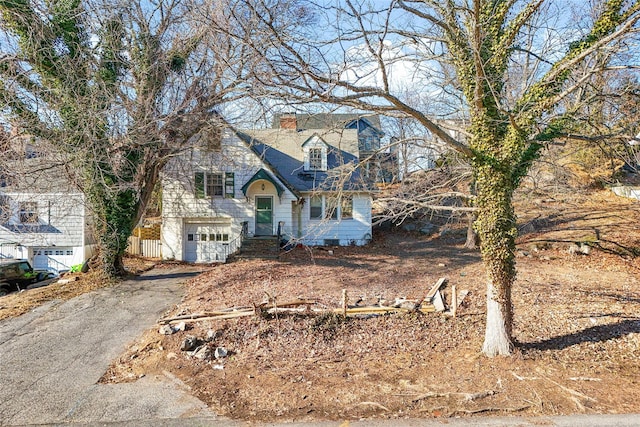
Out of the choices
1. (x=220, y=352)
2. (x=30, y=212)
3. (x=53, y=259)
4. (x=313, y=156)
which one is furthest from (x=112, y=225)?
(x=313, y=156)

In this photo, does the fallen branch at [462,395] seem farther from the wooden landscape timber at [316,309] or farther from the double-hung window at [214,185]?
the double-hung window at [214,185]

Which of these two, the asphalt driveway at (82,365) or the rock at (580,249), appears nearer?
the asphalt driveway at (82,365)

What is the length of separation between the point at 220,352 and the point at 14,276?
12.2 meters

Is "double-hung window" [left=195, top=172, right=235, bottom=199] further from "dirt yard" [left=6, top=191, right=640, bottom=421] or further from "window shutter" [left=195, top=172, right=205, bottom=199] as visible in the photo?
"dirt yard" [left=6, top=191, right=640, bottom=421]

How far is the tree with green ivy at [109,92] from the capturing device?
10.1 m

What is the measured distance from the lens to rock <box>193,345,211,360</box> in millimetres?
6820

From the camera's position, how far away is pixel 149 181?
13789mm

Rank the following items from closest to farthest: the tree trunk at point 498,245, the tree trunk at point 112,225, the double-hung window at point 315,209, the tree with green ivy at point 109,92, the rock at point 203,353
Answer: the tree trunk at point 498,245 → the rock at point 203,353 → the tree with green ivy at point 109,92 → the tree trunk at point 112,225 → the double-hung window at point 315,209

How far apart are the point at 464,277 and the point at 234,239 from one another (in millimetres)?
10732

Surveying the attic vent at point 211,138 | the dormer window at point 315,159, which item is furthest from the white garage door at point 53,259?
the dormer window at point 315,159

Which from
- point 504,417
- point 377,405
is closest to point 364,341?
point 377,405

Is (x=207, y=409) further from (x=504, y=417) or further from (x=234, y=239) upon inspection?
(x=234, y=239)

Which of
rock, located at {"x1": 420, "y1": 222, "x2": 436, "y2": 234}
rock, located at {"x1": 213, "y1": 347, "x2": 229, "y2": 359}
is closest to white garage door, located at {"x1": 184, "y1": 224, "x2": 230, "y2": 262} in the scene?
rock, located at {"x1": 420, "y1": 222, "x2": 436, "y2": 234}

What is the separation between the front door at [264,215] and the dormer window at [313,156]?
281 centimetres
